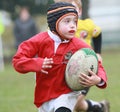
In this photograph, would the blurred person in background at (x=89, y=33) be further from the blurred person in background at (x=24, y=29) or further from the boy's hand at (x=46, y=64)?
the blurred person in background at (x=24, y=29)

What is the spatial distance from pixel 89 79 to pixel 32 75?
445 inches

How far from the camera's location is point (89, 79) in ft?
18.5

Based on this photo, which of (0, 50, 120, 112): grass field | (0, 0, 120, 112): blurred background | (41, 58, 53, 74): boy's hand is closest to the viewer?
(41, 58, 53, 74): boy's hand

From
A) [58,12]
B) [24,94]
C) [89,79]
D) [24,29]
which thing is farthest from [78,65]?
[24,29]

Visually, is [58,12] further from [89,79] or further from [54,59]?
[89,79]

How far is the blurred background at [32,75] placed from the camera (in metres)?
10.3

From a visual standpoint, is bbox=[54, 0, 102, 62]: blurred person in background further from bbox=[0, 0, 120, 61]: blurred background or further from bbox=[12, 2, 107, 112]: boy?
bbox=[0, 0, 120, 61]: blurred background

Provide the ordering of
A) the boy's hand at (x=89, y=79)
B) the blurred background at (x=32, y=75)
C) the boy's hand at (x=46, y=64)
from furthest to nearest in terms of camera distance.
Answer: the blurred background at (x=32, y=75) < the boy's hand at (x=89, y=79) < the boy's hand at (x=46, y=64)

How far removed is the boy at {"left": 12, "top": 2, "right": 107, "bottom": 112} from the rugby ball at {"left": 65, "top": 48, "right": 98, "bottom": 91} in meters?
0.11

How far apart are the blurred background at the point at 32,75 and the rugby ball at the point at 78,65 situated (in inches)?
112

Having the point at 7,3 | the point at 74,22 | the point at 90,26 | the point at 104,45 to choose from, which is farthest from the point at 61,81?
the point at 104,45

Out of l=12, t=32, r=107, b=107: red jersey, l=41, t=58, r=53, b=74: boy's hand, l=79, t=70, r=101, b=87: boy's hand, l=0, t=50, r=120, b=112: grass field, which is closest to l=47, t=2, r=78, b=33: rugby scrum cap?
l=12, t=32, r=107, b=107: red jersey

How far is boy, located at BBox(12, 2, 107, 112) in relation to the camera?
5.86 m

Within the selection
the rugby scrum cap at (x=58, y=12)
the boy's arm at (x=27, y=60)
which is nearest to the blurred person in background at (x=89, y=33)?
the rugby scrum cap at (x=58, y=12)
